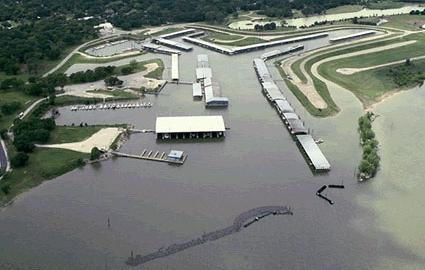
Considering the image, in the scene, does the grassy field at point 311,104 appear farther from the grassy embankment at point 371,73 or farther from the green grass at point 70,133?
the green grass at point 70,133

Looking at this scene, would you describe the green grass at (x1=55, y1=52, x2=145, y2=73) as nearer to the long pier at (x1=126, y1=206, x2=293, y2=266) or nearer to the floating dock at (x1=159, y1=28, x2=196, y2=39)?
the floating dock at (x1=159, y1=28, x2=196, y2=39)

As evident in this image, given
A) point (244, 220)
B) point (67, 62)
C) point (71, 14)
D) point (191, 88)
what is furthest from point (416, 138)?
point (71, 14)

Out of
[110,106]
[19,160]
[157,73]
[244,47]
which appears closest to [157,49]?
[157,73]

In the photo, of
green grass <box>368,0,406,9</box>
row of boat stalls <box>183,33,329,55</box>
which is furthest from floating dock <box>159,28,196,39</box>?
green grass <box>368,0,406,9</box>

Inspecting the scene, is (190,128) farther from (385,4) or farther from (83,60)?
(385,4)

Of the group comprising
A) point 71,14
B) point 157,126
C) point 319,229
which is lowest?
point 319,229

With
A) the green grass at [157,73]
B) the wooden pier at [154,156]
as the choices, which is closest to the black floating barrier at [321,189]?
the wooden pier at [154,156]

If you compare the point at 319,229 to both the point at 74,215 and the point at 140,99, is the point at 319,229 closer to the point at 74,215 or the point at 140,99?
the point at 74,215
